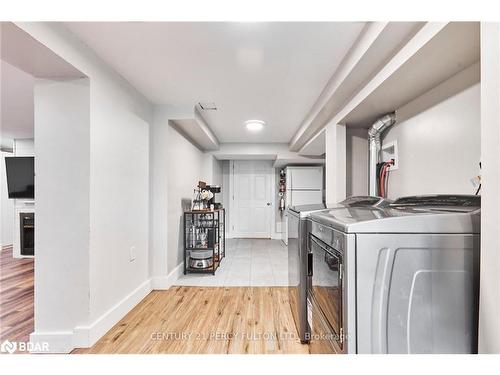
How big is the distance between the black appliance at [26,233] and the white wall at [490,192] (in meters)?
6.29

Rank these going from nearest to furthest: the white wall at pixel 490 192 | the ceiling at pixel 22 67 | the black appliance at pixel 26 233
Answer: the white wall at pixel 490 192 < the ceiling at pixel 22 67 < the black appliance at pixel 26 233

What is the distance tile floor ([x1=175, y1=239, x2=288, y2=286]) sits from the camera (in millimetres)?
3252

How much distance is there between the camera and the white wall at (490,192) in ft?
2.54

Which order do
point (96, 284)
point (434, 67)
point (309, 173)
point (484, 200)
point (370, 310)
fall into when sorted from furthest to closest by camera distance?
1. point (309, 173)
2. point (96, 284)
3. point (434, 67)
4. point (370, 310)
5. point (484, 200)

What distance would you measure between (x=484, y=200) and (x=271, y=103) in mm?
2388

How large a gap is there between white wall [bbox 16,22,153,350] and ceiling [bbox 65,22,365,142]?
15cm

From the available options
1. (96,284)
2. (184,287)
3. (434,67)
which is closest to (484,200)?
(434,67)

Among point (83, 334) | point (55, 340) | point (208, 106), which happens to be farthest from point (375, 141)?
point (55, 340)

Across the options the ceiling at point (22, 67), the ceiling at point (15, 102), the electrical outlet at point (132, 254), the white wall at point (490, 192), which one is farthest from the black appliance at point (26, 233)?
the white wall at point (490, 192)

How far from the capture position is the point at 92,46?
179 cm

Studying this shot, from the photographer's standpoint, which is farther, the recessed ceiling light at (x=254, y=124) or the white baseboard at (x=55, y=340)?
the recessed ceiling light at (x=254, y=124)

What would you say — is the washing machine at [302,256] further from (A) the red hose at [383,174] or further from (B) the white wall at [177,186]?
(B) the white wall at [177,186]
